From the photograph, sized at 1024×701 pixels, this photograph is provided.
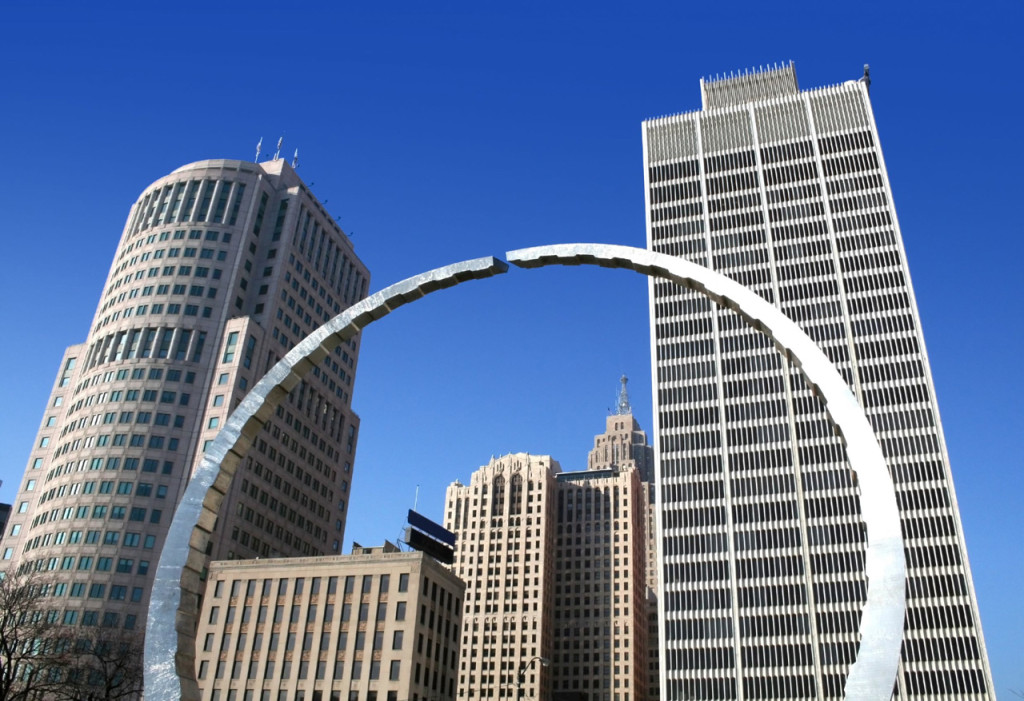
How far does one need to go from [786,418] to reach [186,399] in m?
88.7

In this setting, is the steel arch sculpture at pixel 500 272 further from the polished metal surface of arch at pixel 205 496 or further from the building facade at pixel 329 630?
the building facade at pixel 329 630

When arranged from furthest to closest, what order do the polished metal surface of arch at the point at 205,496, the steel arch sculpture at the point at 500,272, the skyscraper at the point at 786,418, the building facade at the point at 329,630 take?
the skyscraper at the point at 786,418 → the building facade at the point at 329,630 → the polished metal surface of arch at the point at 205,496 → the steel arch sculpture at the point at 500,272

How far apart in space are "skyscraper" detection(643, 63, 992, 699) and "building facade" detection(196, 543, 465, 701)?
3633 cm

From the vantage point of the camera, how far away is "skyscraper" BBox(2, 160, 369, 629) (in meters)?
115

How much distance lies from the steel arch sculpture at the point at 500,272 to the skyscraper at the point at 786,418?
9751 centimetres

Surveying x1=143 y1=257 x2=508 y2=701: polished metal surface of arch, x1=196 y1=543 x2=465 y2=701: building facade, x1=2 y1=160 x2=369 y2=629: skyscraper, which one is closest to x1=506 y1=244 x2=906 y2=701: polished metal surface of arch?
x1=143 y1=257 x2=508 y2=701: polished metal surface of arch

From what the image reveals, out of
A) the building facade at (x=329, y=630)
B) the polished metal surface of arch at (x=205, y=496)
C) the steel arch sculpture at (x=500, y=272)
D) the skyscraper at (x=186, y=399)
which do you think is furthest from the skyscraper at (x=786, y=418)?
the polished metal surface of arch at (x=205, y=496)

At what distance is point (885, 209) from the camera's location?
135 meters

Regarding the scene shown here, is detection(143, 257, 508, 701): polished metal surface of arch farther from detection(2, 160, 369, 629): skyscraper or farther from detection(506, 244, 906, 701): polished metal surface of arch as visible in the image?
detection(2, 160, 369, 629): skyscraper

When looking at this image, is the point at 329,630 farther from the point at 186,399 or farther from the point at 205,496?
the point at 205,496

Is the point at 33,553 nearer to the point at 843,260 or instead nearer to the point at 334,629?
the point at 334,629

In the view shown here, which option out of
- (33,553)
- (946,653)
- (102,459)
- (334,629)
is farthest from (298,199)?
(946,653)

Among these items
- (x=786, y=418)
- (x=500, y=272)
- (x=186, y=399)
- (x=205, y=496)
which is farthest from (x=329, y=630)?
(x=500, y=272)

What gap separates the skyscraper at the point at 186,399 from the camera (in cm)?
11469
